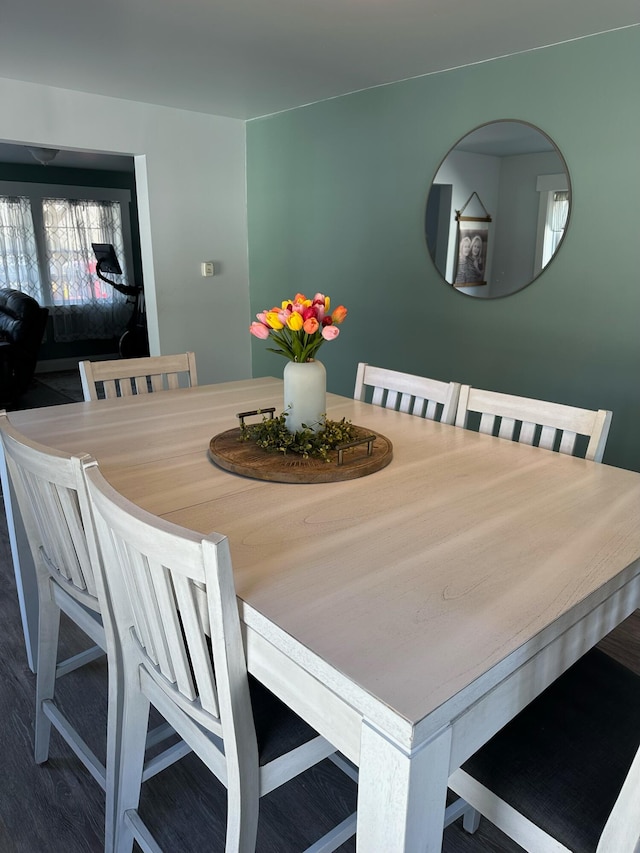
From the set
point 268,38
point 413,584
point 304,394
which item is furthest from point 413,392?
point 268,38

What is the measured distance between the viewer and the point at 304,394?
1659 millimetres

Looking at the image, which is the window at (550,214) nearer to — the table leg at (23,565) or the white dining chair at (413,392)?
the white dining chair at (413,392)

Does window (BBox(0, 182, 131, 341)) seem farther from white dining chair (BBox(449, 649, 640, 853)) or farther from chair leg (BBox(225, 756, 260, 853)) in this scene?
white dining chair (BBox(449, 649, 640, 853))

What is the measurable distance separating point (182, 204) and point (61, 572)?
3242mm

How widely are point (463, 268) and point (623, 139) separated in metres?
0.91

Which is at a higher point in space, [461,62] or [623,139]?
[461,62]

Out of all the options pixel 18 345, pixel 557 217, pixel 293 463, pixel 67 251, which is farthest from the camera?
pixel 67 251

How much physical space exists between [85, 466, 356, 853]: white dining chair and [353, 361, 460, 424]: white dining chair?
1164mm

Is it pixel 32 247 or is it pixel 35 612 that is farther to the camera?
pixel 32 247

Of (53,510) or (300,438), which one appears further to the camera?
(300,438)

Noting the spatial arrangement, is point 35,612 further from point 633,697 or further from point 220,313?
point 220,313

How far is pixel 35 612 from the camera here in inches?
74.9

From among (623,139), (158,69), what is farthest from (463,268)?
(158,69)

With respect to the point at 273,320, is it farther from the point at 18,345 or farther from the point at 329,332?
the point at 18,345
